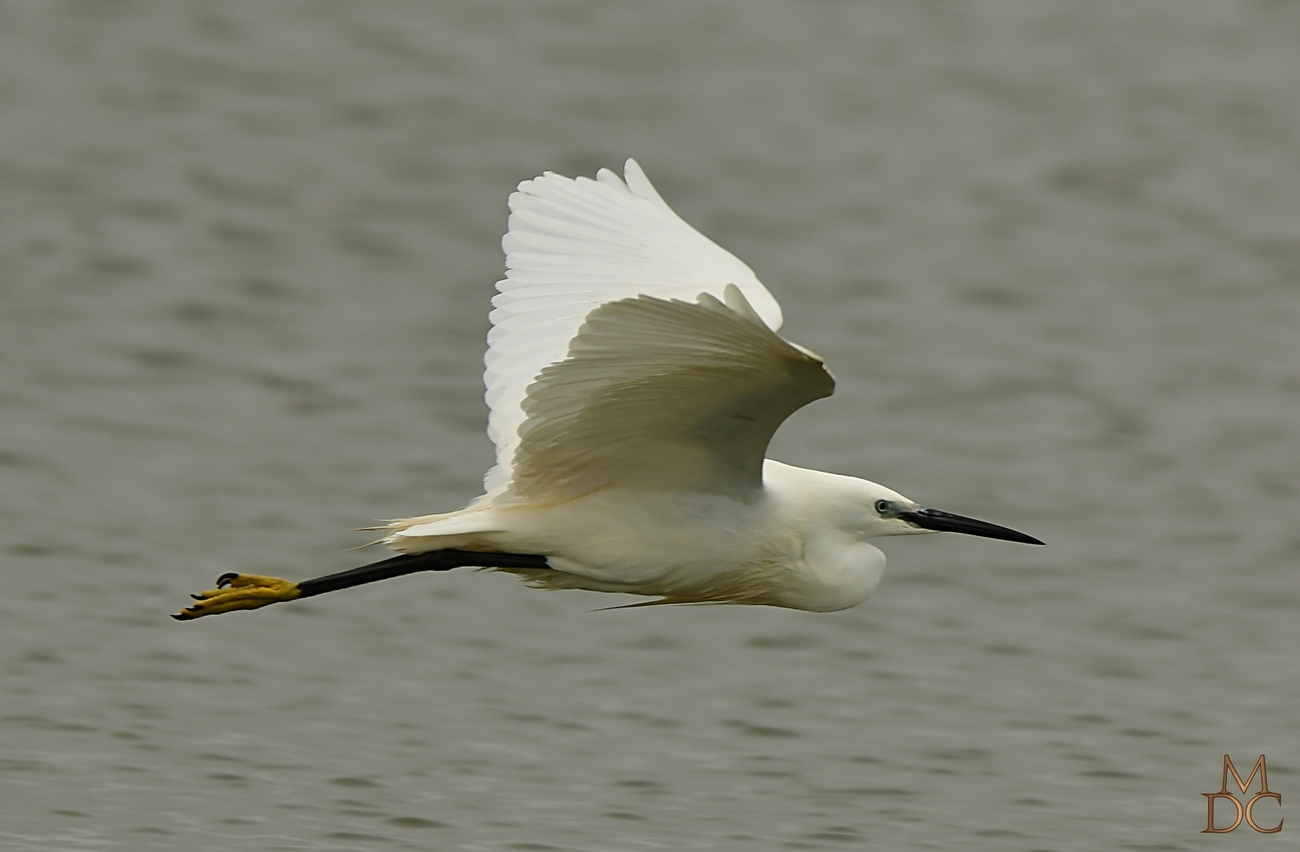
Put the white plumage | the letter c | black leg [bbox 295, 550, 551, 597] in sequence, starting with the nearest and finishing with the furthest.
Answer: the white plumage, black leg [bbox 295, 550, 551, 597], the letter c

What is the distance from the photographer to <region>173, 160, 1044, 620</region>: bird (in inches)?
251

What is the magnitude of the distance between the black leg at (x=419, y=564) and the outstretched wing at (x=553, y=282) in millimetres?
269

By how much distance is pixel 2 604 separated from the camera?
10.5 m

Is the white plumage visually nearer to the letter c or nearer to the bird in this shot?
the bird

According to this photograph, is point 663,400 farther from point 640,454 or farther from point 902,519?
point 902,519

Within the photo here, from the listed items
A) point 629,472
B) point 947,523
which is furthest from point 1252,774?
point 629,472

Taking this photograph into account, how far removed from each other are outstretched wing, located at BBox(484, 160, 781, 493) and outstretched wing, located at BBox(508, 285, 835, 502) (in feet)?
1.36

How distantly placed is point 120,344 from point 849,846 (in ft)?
22.6

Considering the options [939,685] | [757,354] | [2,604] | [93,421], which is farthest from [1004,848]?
[93,421]

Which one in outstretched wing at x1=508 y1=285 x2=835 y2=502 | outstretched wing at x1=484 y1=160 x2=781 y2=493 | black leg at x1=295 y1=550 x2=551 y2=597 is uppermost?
outstretched wing at x1=484 y1=160 x2=781 y2=493

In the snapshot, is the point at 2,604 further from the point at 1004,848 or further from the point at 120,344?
the point at 1004,848

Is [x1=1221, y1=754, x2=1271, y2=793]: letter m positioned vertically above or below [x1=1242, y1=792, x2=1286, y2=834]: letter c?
above
